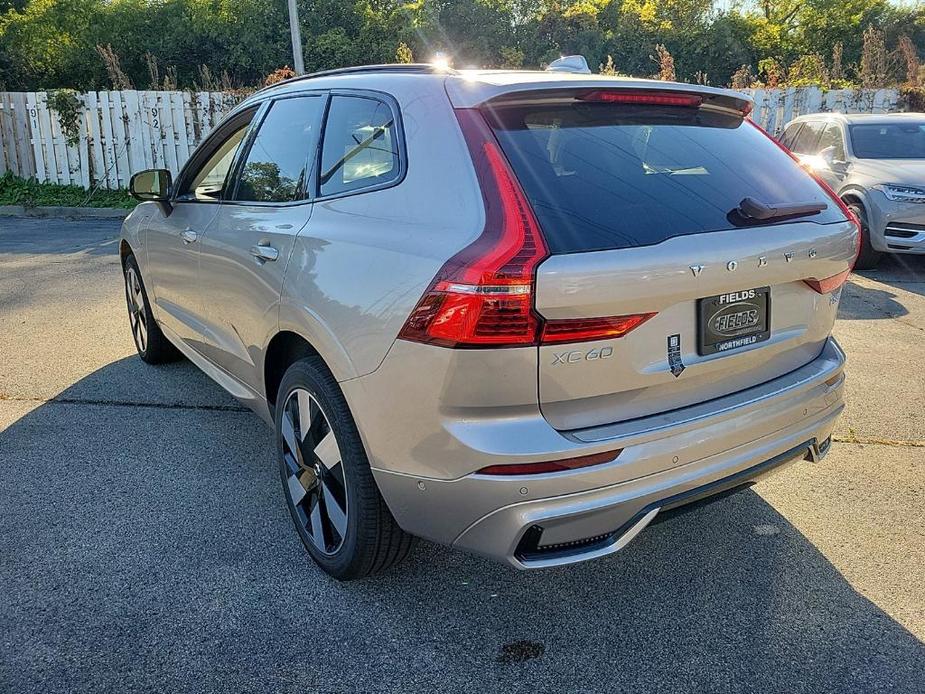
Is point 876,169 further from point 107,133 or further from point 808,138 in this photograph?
point 107,133

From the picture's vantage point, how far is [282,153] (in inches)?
127

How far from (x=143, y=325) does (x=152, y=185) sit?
1.26m

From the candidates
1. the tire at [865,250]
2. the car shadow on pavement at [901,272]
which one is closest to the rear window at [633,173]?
the car shadow on pavement at [901,272]

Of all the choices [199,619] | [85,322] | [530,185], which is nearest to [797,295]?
[530,185]

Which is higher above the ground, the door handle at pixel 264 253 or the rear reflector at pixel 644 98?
the rear reflector at pixel 644 98

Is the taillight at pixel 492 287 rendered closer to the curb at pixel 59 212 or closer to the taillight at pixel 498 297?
the taillight at pixel 498 297

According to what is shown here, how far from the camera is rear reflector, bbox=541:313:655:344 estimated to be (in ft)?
6.73

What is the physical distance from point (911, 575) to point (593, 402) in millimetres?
1554

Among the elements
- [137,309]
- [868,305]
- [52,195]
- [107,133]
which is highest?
[107,133]

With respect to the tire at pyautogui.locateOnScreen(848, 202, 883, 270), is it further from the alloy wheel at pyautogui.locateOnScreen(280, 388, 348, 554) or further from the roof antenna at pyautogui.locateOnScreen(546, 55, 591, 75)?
the alloy wheel at pyautogui.locateOnScreen(280, 388, 348, 554)

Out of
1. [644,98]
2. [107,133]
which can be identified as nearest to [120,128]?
[107,133]

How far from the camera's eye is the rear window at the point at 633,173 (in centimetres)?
219

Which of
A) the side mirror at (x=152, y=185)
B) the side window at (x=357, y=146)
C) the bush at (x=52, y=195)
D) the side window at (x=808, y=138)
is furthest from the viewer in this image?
the bush at (x=52, y=195)

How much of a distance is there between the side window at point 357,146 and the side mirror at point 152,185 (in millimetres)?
1594
